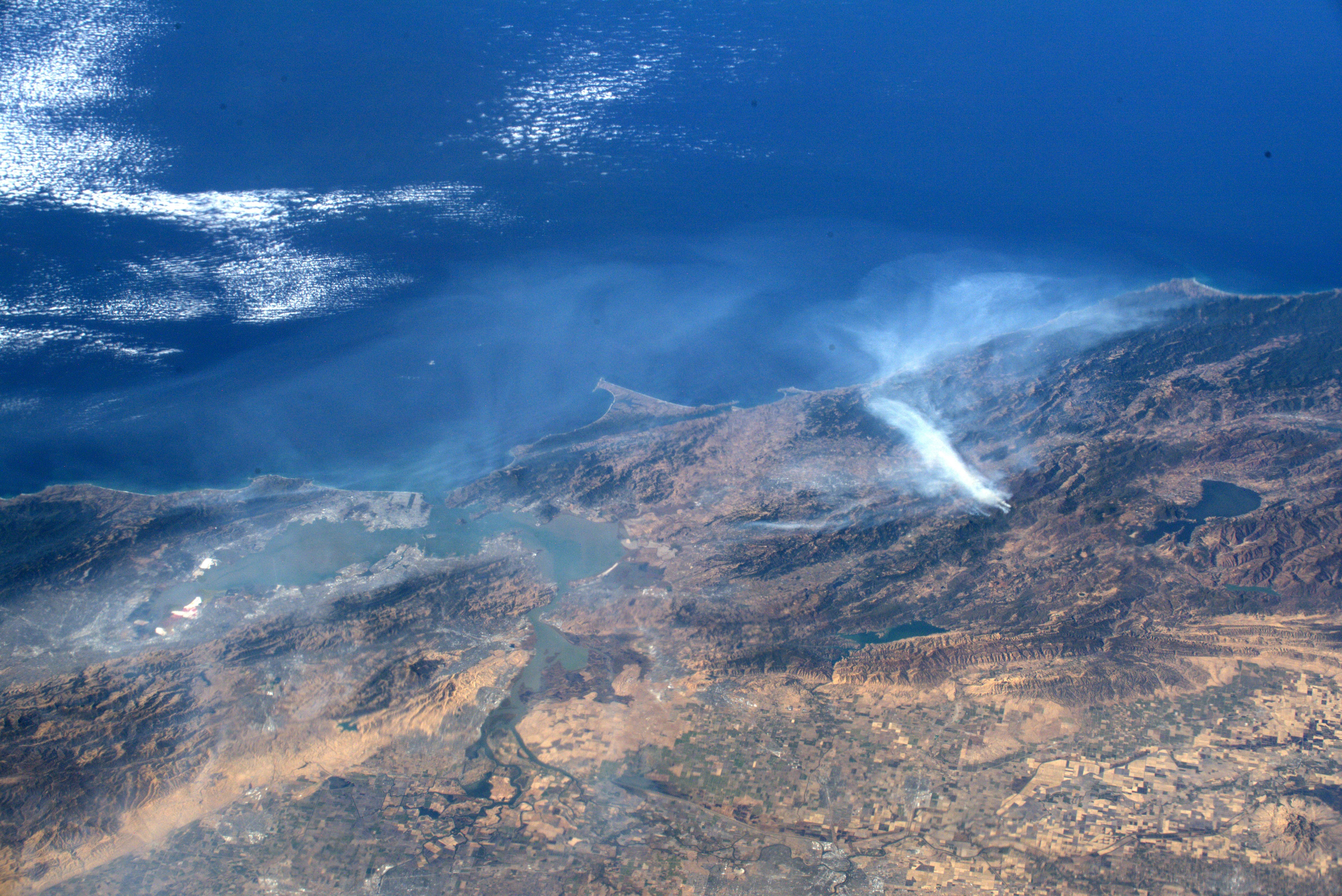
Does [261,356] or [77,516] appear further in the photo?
[261,356]

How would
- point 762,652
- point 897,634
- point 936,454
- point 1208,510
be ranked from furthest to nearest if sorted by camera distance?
point 936,454 < point 1208,510 < point 897,634 < point 762,652

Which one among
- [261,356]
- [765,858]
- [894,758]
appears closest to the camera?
[765,858]

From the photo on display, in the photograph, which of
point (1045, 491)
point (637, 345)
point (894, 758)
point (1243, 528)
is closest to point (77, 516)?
point (637, 345)

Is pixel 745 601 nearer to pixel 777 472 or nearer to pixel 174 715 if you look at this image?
pixel 777 472

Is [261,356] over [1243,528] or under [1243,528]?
over

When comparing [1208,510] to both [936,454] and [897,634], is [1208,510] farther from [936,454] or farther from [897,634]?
[897,634]

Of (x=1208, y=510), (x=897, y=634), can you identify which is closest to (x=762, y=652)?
(x=897, y=634)
